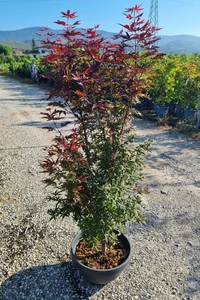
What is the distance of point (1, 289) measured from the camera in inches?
80.7

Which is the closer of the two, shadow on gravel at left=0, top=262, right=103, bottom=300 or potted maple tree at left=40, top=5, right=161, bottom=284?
potted maple tree at left=40, top=5, right=161, bottom=284

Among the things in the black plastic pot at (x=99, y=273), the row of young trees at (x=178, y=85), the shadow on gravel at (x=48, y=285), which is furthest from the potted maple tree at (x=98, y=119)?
the row of young trees at (x=178, y=85)

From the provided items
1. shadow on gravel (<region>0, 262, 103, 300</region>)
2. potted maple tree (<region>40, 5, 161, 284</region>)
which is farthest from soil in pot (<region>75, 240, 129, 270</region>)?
shadow on gravel (<region>0, 262, 103, 300</region>)

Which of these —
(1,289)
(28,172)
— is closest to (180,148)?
(28,172)

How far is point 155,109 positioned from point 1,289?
5.83 meters

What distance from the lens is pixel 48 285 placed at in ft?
6.81

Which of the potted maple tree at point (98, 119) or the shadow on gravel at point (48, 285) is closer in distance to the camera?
the potted maple tree at point (98, 119)

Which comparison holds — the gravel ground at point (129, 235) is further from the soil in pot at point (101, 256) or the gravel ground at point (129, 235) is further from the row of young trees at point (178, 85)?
the row of young trees at point (178, 85)

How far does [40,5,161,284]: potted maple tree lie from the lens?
5.00 ft

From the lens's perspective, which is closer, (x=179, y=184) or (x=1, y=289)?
(x=1, y=289)

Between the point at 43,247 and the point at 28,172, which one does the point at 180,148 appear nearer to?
the point at 28,172

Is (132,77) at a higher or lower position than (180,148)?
higher

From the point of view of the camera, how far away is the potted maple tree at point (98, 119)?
60.0 inches

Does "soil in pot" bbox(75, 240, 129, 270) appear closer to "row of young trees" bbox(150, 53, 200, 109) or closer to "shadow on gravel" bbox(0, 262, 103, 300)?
"shadow on gravel" bbox(0, 262, 103, 300)
